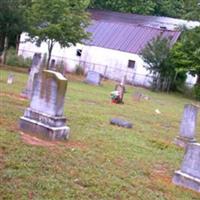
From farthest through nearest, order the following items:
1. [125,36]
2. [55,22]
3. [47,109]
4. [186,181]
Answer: [125,36] → [55,22] → [47,109] → [186,181]

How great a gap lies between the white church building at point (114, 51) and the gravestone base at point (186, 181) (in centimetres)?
2847

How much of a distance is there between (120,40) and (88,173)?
3359cm

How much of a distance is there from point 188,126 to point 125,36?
2961cm

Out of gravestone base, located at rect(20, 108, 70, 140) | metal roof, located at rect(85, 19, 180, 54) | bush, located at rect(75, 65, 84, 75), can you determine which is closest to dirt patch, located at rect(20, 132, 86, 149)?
gravestone base, located at rect(20, 108, 70, 140)

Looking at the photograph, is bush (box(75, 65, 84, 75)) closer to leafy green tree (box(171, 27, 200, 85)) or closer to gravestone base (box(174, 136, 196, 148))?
leafy green tree (box(171, 27, 200, 85))

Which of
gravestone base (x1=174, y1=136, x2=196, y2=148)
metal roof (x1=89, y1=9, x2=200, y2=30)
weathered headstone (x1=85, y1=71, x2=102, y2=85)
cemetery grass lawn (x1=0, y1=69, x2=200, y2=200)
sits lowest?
cemetery grass lawn (x1=0, y1=69, x2=200, y2=200)

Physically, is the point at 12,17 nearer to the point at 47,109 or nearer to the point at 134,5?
the point at 47,109

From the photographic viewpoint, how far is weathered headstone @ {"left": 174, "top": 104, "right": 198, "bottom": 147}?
1226 cm

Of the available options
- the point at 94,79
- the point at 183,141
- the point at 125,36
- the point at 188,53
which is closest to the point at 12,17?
the point at 94,79

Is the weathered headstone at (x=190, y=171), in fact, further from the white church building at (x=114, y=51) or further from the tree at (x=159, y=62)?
the white church building at (x=114, y=51)

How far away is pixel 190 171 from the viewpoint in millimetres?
8609

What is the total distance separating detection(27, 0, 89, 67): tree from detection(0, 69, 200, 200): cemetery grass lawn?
16809 millimetres

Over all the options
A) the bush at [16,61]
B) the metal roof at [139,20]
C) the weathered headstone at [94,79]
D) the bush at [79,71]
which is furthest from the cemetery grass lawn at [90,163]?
the metal roof at [139,20]

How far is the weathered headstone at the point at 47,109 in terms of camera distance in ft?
33.8
